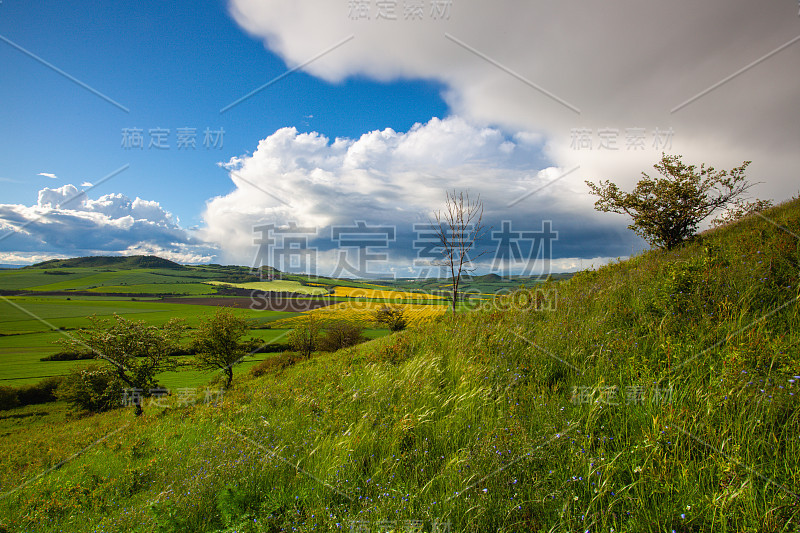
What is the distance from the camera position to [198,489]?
3553 millimetres

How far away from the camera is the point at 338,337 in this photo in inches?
1945

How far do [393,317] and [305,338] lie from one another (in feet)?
48.1

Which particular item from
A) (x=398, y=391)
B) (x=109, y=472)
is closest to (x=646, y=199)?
(x=398, y=391)

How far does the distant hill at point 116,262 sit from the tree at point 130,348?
295ft

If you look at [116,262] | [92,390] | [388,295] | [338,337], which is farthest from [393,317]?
[116,262]

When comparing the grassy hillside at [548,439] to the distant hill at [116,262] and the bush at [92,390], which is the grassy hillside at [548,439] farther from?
the distant hill at [116,262]

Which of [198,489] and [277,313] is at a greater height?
[198,489]

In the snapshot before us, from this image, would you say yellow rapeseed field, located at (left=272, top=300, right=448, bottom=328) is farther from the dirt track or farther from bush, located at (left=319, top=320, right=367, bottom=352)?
bush, located at (left=319, top=320, right=367, bottom=352)

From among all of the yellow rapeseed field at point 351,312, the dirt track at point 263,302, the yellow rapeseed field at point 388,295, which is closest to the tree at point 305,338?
the yellow rapeseed field at point 351,312

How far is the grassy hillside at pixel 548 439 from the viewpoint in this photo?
252cm

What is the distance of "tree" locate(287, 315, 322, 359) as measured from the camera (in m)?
47.5

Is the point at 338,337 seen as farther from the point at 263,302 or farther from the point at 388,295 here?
the point at 263,302

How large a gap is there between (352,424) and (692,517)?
368 cm

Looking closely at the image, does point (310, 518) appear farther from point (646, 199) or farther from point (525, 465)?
point (646, 199)
